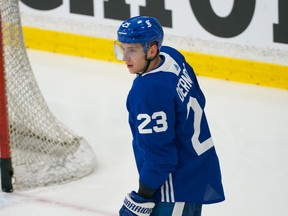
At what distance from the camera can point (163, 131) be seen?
287 cm

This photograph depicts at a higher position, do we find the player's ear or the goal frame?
the player's ear

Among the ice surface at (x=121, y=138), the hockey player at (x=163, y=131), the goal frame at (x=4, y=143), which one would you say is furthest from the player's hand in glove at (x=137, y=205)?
the goal frame at (x=4, y=143)

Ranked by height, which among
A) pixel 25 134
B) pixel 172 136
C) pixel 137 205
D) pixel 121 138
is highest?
pixel 172 136

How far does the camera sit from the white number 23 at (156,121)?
285 centimetres

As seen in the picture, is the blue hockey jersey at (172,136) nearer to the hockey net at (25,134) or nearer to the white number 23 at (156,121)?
the white number 23 at (156,121)

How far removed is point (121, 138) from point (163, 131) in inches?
108

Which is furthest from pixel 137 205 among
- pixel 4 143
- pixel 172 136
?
pixel 4 143

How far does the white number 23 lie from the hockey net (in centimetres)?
194

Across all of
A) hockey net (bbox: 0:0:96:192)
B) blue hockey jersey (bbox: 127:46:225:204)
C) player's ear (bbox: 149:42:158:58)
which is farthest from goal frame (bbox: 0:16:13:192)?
player's ear (bbox: 149:42:158:58)

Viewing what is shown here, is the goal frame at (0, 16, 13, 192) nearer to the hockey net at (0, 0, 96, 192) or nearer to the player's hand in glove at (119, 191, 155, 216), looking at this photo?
the hockey net at (0, 0, 96, 192)

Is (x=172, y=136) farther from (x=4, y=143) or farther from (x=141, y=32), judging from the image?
(x=4, y=143)

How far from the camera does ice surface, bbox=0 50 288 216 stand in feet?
15.1

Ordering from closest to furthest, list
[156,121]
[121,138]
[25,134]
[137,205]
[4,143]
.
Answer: [156,121], [137,205], [4,143], [25,134], [121,138]

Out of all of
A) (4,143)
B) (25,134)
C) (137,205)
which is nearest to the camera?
(137,205)
